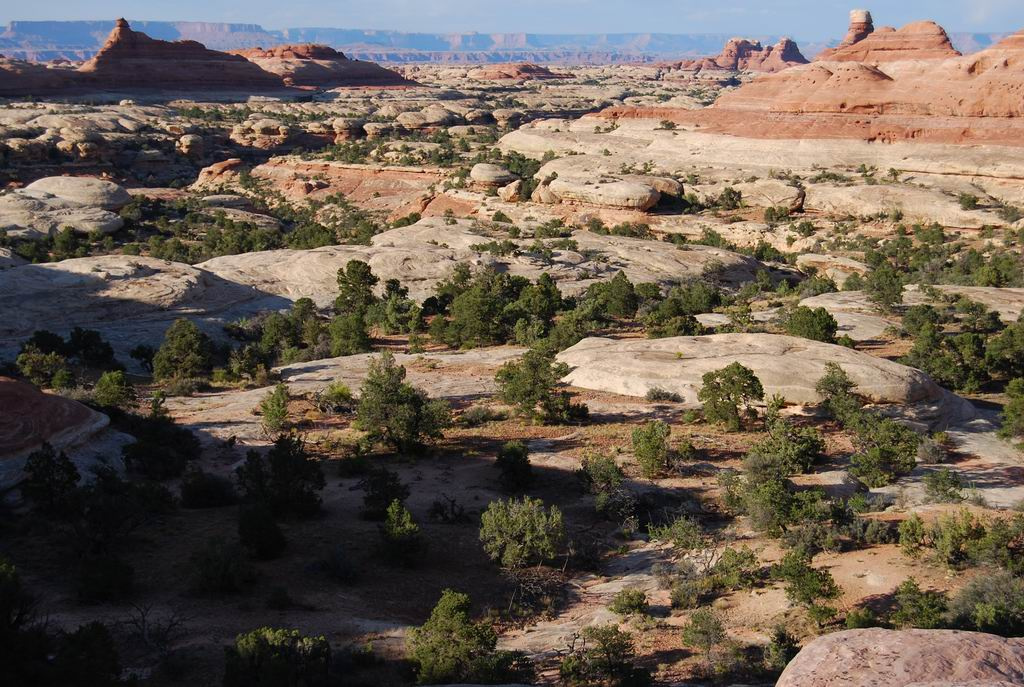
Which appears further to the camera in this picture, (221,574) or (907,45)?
(907,45)

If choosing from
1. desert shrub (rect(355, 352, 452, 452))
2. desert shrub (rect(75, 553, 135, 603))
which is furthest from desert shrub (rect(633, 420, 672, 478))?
desert shrub (rect(75, 553, 135, 603))

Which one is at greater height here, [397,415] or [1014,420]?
[1014,420]

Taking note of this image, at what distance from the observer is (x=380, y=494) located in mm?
14281

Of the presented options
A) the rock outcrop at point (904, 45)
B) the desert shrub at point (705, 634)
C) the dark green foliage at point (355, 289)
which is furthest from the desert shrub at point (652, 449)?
the rock outcrop at point (904, 45)

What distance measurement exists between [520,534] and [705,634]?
3556mm

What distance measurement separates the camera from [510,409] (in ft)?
62.4

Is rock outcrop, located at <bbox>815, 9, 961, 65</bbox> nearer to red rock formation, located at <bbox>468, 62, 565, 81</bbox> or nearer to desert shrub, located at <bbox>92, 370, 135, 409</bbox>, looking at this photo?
desert shrub, located at <bbox>92, 370, 135, 409</bbox>

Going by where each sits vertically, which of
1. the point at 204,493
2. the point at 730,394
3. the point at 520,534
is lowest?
the point at 204,493

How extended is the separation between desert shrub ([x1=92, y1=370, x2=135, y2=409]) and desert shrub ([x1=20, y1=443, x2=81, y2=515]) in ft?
16.3

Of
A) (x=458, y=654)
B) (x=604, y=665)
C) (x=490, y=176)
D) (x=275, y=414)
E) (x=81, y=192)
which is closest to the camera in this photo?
(x=458, y=654)

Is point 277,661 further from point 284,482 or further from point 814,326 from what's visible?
point 814,326

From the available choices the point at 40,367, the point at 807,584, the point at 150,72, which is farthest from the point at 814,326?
the point at 150,72

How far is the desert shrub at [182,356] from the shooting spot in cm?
2248

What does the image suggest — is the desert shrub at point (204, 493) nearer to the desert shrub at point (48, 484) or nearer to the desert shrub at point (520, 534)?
the desert shrub at point (48, 484)
